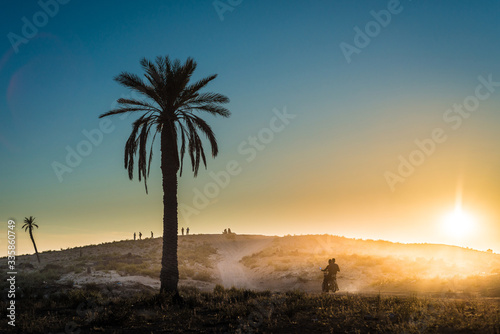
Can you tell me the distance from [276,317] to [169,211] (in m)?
8.59

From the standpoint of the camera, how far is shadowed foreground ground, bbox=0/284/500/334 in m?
8.88

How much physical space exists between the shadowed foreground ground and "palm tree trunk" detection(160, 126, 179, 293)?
246cm

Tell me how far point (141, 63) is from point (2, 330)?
12673mm

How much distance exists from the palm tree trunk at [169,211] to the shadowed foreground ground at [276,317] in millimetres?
2460

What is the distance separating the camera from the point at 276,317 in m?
10.9

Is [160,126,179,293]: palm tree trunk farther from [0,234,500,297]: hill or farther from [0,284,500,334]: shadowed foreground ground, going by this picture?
[0,234,500,297]: hill

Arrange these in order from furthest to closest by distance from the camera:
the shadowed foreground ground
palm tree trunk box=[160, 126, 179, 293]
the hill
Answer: the hill
palm tree trunk box=[160, 126, 179, 293]
the shadowed foreground ground

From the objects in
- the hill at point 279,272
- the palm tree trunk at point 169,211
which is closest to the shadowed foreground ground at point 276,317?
the palm tree trunk at point 169,211

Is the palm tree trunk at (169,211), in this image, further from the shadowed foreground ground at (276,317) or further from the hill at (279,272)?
the hill at (279,272)

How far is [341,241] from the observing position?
6838 centimetres

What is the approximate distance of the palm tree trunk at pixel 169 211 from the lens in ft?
56.0

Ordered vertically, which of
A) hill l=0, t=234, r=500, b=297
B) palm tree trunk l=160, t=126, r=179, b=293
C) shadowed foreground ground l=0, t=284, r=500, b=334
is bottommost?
hill l=0, t=234, r=500, b=297

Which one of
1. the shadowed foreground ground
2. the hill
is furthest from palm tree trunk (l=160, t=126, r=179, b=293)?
the hill

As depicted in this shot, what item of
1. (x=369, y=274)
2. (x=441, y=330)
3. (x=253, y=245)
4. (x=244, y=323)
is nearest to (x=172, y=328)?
(x=244, y=323)
